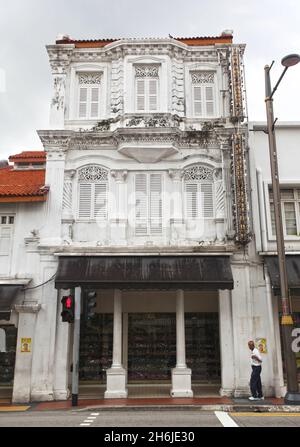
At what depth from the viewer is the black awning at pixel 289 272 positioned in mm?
13844

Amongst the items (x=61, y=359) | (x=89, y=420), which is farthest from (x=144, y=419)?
(x=61, y=359)

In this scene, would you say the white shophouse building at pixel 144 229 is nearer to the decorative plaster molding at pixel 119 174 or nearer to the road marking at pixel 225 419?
the decorative plaster molding at pixel 119 174

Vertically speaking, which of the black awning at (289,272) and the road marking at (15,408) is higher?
the black awning at (289,272)

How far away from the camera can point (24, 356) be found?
46.0ft

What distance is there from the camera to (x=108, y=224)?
607 inches

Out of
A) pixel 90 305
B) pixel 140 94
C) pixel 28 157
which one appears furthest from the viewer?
pixel 28 157

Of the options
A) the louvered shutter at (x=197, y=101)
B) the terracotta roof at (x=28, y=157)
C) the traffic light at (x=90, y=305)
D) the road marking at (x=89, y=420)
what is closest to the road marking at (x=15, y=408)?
the road marking at (x=89, y=420)

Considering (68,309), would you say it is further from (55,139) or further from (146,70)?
(146,70)

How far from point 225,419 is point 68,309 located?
5314 mm

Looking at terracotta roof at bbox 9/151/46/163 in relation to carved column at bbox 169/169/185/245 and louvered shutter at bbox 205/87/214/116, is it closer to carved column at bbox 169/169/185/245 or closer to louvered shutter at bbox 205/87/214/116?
carved column at bbox 169/169/185/245

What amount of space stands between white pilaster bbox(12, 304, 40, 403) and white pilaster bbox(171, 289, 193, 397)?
4.47 meters


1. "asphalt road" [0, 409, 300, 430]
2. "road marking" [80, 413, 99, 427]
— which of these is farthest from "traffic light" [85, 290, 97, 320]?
"road marking" [80, 413, 99, 427]

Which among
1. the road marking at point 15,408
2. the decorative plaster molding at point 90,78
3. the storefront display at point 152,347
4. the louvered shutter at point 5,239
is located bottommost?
the road marking at point 15,408

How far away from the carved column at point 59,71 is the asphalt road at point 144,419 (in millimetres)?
10394
